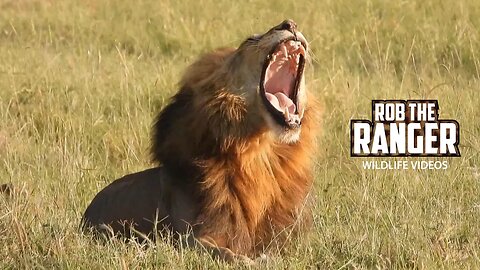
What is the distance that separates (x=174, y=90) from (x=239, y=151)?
12.3 feet

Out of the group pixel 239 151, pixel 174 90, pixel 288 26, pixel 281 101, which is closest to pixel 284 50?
pixel 288 26

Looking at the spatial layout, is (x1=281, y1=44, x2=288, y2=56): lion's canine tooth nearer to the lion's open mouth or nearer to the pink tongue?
the lion's open mouth

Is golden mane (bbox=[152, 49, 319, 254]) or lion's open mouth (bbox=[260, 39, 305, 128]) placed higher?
lion's open mouth (bbox=[260, 39, 305, 128])

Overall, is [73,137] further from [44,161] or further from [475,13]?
[475,13]

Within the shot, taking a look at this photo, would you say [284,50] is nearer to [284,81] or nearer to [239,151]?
[284,81]

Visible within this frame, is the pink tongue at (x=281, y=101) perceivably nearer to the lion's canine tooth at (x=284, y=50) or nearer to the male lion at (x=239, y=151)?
the male lion at (x=239, y=151)

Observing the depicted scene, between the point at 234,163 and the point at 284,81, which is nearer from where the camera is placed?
the point at 234,163

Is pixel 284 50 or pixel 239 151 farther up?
pixel 284 50

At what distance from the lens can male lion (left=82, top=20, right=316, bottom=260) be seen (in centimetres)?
453

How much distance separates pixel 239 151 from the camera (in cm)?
455

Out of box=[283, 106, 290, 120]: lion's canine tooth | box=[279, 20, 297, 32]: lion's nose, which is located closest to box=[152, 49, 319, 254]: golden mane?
box=[283, 106, 290, 120]: lion's canine tooth

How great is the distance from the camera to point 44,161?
20.6 feet

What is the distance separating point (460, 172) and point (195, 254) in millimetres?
2024

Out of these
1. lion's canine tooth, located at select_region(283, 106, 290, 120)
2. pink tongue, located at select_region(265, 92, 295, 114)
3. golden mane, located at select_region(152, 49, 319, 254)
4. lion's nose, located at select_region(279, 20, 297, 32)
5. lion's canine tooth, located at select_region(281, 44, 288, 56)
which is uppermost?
lion's nose, located at select_region(279, 20, 297, 32)
